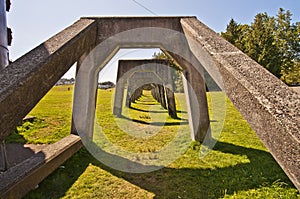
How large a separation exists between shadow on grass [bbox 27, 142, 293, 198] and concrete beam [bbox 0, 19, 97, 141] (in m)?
1.73

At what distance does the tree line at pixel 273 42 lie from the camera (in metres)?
29.4

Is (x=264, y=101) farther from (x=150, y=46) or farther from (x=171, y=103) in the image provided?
(x=171, y=103)

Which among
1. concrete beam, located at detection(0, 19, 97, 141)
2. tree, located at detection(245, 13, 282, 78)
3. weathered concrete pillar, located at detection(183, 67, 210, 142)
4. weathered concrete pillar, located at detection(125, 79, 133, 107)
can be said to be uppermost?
tree, located at detection(245, 13, 282, 78)

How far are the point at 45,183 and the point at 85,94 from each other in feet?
7.69

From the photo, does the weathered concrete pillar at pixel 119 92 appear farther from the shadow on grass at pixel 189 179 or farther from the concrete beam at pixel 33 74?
the concrete beam at pixel 33 74

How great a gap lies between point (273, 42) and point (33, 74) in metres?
34.7

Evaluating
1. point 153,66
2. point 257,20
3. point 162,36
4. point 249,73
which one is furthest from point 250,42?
point 249,73

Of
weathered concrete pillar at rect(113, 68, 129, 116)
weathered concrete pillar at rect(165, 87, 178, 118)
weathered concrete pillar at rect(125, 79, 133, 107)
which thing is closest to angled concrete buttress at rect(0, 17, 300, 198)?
weathered concrete pillar at rect(165, 87, 178, 118)

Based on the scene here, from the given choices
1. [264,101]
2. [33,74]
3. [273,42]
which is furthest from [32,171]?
[273,42]

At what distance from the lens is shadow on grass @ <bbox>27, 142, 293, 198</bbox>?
11.7 ft

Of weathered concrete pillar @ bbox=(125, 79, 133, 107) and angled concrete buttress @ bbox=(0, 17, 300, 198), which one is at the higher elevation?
angled concrete buttress @ bbox=(0, 17, 300, 198)

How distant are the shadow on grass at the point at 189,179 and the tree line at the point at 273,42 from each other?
26897 millimetres

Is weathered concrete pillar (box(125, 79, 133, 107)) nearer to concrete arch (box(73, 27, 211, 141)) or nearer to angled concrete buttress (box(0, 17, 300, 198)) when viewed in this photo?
concrete arch (box(73, 27, 211, 141))

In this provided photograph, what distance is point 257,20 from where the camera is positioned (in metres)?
32.2
